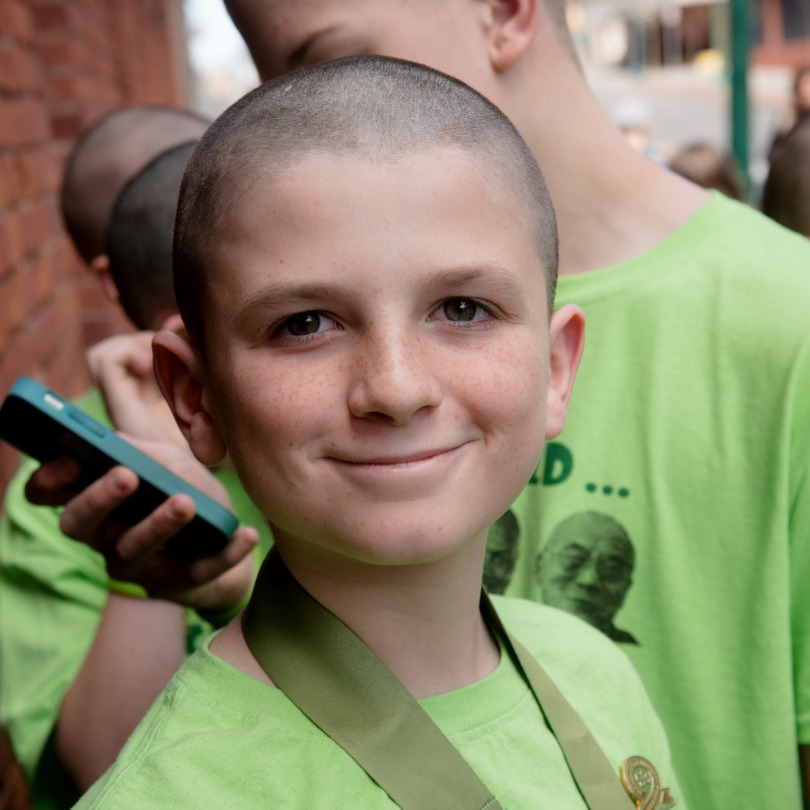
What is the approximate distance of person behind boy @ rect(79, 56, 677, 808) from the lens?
129cm

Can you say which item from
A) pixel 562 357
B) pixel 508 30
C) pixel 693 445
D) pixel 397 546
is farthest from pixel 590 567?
pixel 508 30

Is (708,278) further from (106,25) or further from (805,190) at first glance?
(106,25)

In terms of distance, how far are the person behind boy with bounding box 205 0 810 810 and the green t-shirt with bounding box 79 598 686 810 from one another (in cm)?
30

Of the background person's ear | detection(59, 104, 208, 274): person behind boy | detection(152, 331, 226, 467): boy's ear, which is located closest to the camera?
detection(152, 331, 226, 467): boy's ear

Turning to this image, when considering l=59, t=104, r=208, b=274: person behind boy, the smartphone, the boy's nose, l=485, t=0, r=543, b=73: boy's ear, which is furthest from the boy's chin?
l=59, t=104, r=208, b=274: person behind boy

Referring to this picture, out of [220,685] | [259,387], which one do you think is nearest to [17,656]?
[220,685]

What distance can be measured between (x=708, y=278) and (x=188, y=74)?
13.6m

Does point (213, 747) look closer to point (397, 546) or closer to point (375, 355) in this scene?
point (397, 546)

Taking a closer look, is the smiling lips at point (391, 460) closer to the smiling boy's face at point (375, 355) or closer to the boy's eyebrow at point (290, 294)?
the smiling boy's face at point (375, 355)

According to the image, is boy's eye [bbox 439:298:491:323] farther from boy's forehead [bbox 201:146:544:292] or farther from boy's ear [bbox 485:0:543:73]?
boy's ear [bbox 485:0:543:73]

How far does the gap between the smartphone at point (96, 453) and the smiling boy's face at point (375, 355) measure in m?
0.54

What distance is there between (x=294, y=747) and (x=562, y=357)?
2.12ft

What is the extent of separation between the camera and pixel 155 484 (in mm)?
1907

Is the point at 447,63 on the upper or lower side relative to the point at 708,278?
upper
